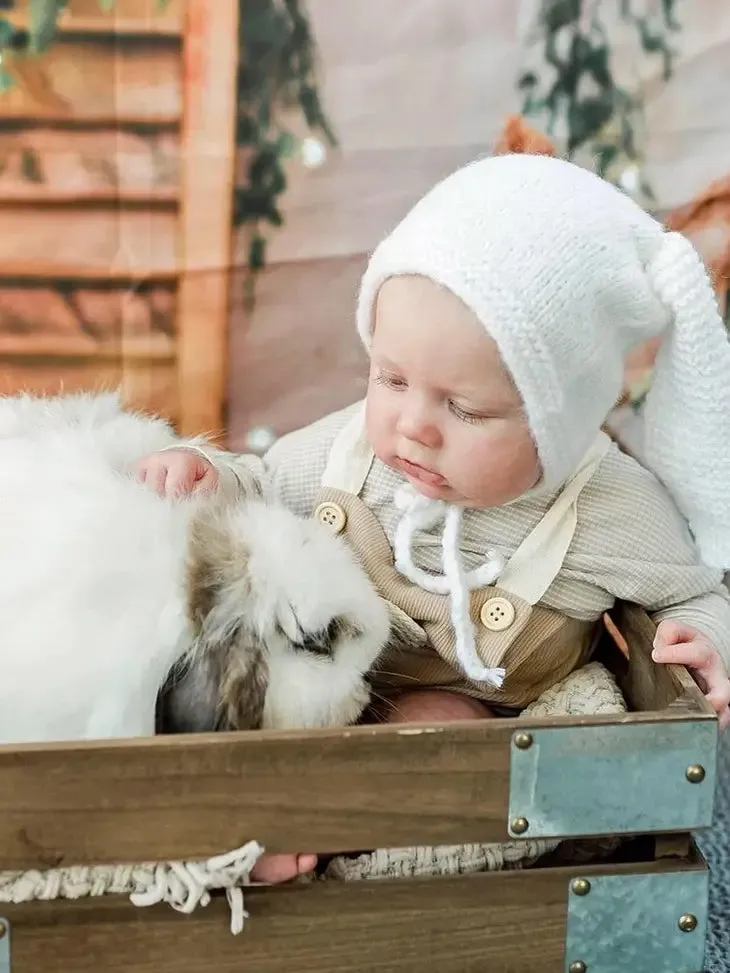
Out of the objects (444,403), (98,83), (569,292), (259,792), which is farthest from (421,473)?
(98,83)

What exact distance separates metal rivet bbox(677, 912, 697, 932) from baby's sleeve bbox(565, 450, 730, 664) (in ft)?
0.70

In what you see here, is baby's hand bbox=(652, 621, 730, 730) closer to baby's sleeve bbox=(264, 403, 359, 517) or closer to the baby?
the baby

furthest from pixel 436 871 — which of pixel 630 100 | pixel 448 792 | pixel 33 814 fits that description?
pixel 630 100

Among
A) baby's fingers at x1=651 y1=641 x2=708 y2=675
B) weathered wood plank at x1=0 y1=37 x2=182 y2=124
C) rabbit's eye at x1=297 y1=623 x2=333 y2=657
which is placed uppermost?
weathered wood plank at x1=0 y1=37 x2=182 y2=124

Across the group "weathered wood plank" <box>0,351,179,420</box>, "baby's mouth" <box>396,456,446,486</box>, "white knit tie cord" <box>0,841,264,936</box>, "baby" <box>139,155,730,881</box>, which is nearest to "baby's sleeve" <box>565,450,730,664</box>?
"baby" <box>139,155,730,881</box>

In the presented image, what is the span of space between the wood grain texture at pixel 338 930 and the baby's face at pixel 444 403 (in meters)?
0.27

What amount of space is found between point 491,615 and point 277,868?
249mm

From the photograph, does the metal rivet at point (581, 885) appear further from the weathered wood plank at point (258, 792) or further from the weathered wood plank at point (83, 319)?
the weathered wood plank at point (83, 319)

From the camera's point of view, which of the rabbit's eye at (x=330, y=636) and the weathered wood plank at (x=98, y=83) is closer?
the rabbit's eye at (x=330, y=636)

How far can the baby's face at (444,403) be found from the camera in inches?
28.2

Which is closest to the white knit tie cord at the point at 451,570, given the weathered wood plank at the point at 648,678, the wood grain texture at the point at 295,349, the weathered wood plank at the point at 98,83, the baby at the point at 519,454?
the baby at the point at 519,454

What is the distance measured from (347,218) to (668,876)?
80 centimetres

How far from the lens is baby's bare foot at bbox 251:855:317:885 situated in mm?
655

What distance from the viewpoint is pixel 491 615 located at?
2.64ft
